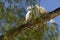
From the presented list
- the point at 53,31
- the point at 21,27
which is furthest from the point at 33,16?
the point at 53,31

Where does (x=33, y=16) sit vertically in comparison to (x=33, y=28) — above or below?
above

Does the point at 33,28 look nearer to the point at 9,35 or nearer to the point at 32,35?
the point at 32,35

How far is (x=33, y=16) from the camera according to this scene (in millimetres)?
2332

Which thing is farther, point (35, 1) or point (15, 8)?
point (15, 8)

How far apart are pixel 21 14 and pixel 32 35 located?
0.33 meters

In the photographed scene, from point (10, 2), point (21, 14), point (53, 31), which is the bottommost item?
point (53, 31)

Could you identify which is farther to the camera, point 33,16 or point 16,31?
point 16,31

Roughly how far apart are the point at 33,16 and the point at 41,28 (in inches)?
7.3

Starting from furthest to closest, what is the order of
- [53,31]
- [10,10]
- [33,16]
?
[53,31] → [10,10] → [33,16]

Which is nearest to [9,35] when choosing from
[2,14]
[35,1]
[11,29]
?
[11,29]

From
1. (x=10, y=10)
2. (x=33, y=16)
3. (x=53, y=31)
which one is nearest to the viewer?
(x=33, y=16)

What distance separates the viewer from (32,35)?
8.48 feet

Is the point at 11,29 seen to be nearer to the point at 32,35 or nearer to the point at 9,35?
the point at 9,35

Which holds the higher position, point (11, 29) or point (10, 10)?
point (10, 10)
